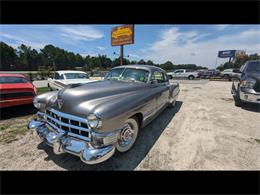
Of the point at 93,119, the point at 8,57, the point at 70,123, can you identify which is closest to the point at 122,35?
the point at 70,123

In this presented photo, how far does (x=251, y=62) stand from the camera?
634 cm

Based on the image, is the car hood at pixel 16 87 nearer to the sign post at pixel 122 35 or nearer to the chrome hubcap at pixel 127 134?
the chrome hubcap at pixel 127 134

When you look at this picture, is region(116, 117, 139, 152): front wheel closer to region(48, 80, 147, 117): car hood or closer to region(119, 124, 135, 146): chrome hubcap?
region(119, 124, 135, 146): chrome hubcap

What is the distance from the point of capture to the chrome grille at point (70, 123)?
87.2 inches

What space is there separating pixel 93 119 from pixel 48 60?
9246 centimetres

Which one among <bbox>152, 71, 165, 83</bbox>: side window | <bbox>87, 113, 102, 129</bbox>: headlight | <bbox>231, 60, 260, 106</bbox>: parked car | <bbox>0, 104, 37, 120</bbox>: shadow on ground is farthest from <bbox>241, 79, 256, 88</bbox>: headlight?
<bbox>0, 104, 37, 120</bbox>: shadow on ground

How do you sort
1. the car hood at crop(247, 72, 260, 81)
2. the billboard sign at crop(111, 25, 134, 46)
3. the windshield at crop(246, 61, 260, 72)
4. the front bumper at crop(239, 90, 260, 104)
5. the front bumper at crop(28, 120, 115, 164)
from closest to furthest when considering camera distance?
the front bumper at crop(28, 120, 115, 164) → the front bumper at crop(239, 90, 260, 104) → the car hood at crop(247, 72, 260, 81) → the windshield at crop(246, 61, 260, 72) → the billboard sign at crop(111, 25, 134, 46)

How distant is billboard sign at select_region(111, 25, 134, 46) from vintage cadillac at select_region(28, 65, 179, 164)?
1745 centimetres

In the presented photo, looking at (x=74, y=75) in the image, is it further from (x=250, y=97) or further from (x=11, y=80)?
(x=250, y=97)

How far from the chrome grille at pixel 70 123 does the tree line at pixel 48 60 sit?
50786mm

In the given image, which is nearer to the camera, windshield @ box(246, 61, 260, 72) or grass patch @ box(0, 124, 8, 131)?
grass patch @ box(0, 124, 8, 131)

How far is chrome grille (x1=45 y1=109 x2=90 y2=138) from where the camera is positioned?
87.2 inches

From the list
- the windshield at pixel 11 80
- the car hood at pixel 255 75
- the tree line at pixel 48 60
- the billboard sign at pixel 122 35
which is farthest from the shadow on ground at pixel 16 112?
the tree line at pixel 48 60

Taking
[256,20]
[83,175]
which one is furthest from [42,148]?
[256,20]
